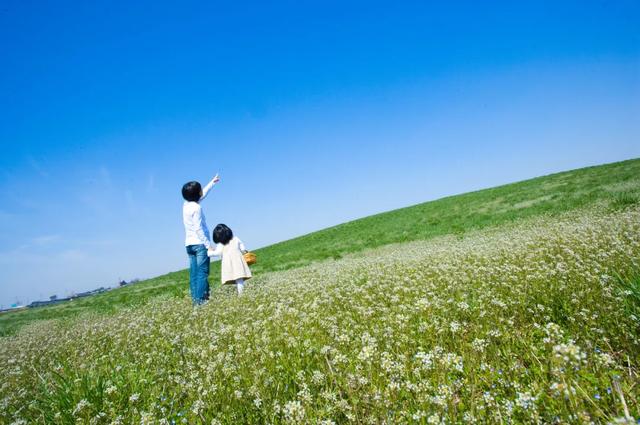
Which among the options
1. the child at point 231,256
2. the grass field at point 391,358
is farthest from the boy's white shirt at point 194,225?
the grass field at point 391,358

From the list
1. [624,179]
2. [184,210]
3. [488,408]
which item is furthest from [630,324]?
[624,179]

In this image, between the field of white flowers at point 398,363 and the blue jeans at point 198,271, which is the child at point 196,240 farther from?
the field of white flowers at point 398,363

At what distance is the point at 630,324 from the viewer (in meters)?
3.61

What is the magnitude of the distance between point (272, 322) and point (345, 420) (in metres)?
3.25

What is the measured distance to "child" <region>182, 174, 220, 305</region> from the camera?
33.4 ft

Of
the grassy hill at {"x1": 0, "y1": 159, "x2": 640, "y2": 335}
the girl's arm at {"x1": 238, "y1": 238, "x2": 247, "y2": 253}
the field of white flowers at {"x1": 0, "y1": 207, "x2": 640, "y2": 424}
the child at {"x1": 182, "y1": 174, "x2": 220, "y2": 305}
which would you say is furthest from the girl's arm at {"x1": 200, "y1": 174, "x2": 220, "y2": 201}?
the grassy hill at {"x1": 0, "y1": 159, "x2": 640, "y2": 335}

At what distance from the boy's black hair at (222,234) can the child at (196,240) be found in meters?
1.19

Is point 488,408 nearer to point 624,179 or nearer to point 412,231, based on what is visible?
point 412,231

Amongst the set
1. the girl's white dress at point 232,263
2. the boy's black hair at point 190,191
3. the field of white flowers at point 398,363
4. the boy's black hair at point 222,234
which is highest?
the boy's black hair at point 190,191

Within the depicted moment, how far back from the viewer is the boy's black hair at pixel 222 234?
11.7m

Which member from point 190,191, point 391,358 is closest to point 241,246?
point 190,191

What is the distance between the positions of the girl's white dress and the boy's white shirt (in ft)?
3.40

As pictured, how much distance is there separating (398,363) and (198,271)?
839cm

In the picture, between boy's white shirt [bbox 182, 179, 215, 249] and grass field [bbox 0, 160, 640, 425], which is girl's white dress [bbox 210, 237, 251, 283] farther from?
grass field [bbox 0, 160, 640, 425]
